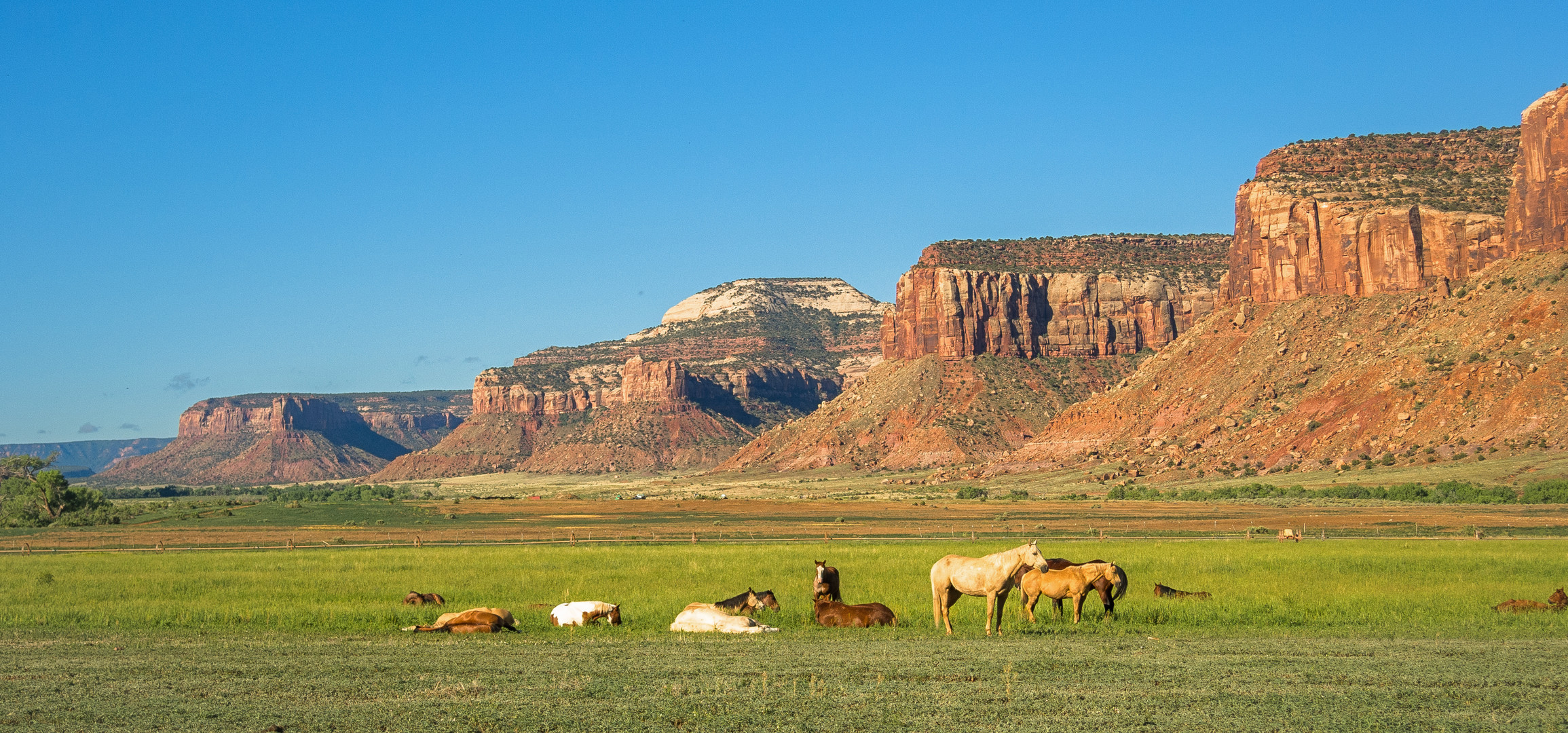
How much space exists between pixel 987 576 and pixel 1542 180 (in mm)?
99359

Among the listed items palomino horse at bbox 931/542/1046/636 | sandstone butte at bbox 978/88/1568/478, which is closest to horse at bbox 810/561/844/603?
palomino horse at bbox 931/542/1046/636

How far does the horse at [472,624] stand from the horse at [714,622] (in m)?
3.07

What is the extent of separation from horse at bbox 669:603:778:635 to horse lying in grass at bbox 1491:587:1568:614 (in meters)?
14.8

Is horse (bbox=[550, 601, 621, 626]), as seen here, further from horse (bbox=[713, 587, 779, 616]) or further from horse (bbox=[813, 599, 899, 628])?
horse (bbox=[813, 599, 899, 628])

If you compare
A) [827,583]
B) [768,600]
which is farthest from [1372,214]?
[768,600]

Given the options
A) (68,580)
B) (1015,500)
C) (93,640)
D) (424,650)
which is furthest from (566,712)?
(1015,500)

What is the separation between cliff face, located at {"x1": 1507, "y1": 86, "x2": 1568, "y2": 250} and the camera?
10025 centimetres

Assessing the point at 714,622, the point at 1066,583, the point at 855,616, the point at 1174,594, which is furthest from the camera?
the point at 1174,594

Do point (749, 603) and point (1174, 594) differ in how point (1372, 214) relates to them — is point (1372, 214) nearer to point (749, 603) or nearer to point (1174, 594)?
point (1174, 594)

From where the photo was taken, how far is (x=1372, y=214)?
115750 millimetres

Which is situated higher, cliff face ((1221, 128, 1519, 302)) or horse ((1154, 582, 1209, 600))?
cliff face ((1221, 128, 1519, 302))

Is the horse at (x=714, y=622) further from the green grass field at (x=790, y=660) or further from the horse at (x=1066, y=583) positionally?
the horse at (x=1066, y=583)

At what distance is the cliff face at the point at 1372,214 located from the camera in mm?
113062

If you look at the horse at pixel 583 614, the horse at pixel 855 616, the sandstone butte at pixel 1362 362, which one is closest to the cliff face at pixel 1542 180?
the sandstone butte at pixel 1362 362
